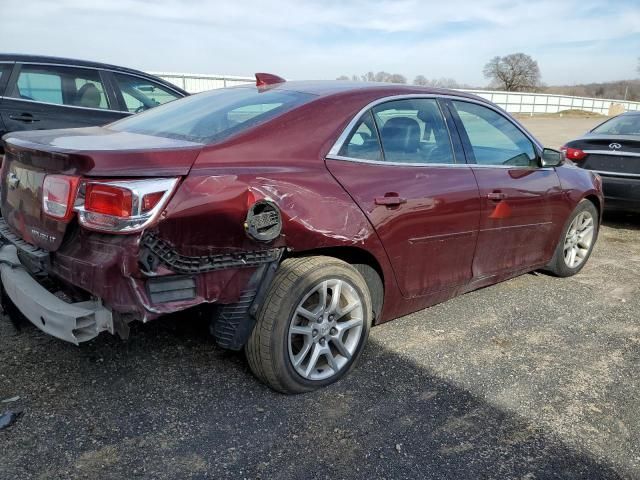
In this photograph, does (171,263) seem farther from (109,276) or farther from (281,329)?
(281,329)

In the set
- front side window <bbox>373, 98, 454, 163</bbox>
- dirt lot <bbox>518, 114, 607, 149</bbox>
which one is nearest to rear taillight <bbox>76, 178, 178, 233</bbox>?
front side window <bbox>373, 98, 454, 163</bbox>

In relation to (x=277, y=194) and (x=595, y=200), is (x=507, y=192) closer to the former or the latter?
(x=595, y=200)

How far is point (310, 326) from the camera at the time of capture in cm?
289

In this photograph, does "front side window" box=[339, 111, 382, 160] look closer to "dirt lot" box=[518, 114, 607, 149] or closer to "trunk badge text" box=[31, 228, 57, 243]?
"trunk badge text" box=[31, 228, 57, 243]

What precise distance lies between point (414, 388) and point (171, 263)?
1.48 m

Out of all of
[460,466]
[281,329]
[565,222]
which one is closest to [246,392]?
[281,329]

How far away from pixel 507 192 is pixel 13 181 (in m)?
3.03

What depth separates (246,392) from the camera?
2.88m

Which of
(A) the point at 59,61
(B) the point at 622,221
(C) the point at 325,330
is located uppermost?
(A) the point at 59,61

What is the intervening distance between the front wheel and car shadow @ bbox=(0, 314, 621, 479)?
11cm

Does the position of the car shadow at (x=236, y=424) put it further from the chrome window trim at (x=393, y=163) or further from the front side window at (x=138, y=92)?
the front side window at (x=138, y=92)

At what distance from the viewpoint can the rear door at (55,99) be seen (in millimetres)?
5598

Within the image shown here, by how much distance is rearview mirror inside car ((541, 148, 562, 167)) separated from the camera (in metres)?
4.23

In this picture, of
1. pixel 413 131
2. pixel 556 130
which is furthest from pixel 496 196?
pixel 556 130
